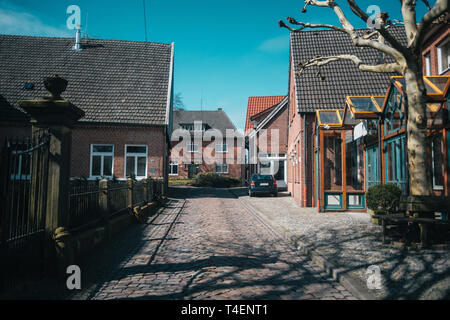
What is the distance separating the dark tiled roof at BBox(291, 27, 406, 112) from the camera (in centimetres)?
1539

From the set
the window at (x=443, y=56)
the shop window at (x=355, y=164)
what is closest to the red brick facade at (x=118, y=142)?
the shop window at (x=355, y=164)

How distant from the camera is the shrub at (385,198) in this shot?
26.8 ft

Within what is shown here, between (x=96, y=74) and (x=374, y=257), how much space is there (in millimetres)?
19814

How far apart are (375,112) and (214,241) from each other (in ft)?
22.4

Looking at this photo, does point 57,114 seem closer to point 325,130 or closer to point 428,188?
point 428,188

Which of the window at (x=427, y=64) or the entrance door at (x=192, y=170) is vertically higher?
the window at (x=427, y=64)

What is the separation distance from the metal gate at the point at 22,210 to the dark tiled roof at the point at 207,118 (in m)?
42.1

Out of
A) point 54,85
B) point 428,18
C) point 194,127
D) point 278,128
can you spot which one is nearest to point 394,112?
point 428,18

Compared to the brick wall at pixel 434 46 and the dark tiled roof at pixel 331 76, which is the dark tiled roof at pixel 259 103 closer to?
the dark tiled roof at pixel 331 76

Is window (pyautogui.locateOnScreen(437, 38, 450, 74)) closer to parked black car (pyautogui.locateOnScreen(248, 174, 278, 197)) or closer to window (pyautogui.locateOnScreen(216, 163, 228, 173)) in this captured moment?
parked black car (pyautogui.locateOnScreen(248, 174, 278, 197))

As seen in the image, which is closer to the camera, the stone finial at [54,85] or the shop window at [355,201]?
the stone finial at [54,85]

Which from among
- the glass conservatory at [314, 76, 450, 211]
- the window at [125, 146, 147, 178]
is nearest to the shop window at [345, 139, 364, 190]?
the glass conservatory at [314, 76, 450, 211]

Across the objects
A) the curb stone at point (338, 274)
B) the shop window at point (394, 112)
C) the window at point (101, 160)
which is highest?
the shop window at point (394, 112)

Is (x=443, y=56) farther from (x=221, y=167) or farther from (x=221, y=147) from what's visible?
(x=221, y=147)
